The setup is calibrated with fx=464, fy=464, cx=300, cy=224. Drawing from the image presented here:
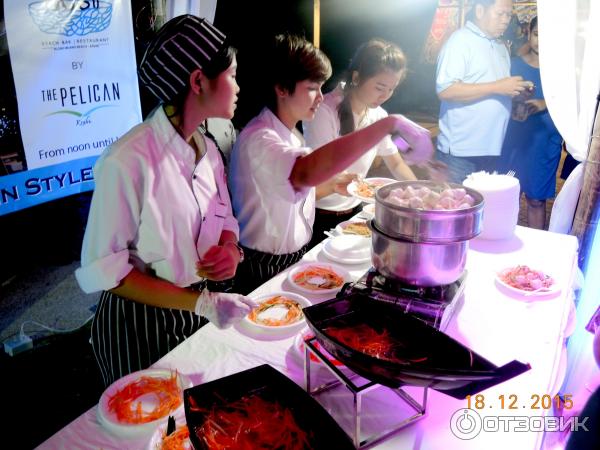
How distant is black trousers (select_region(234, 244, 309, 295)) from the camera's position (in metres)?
2.57

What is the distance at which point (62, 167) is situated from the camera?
12.7ft

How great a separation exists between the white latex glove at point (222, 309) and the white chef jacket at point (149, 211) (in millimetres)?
261

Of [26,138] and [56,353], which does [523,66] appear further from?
[56,353]

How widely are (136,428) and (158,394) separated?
0.45 ft

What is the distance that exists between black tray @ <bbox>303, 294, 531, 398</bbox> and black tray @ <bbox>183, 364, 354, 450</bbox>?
15cm

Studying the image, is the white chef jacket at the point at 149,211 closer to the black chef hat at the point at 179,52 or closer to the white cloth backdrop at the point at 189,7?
the black chef hat at the point at 179,52

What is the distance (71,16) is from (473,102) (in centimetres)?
355

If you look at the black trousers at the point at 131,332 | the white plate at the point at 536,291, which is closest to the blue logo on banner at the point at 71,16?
the black trousers at the point at 131,332

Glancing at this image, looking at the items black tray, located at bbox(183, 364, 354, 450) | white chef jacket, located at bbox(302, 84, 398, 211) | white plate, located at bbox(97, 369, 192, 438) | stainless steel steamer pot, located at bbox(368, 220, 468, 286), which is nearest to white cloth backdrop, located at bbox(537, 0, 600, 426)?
white chef jacket, located at bbox(302, 84, 398, 211)

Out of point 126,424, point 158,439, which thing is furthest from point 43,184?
point 158,439

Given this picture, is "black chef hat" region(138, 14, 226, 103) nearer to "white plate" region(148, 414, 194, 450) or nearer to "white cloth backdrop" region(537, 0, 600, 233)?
"white plate" region(148, 414, 194, 450)

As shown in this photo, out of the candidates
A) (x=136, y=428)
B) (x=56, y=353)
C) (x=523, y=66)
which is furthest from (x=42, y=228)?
(x=523, y=66)

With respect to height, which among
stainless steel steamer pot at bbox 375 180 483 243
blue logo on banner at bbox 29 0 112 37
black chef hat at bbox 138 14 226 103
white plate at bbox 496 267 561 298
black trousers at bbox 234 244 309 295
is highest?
blue logo on banner at bbox 29 0 112 37

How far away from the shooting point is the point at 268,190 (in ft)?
7.63
